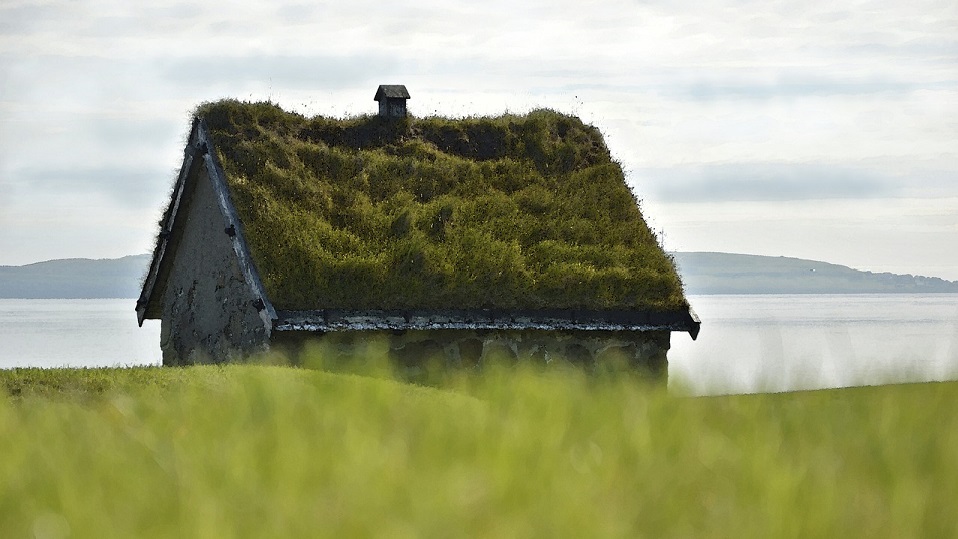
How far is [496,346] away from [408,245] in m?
1.97

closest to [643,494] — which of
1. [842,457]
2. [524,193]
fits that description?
[842,457]

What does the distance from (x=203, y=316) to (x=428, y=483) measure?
11704 mm

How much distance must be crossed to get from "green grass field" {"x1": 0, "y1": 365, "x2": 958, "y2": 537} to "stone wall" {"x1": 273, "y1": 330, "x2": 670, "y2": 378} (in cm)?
639

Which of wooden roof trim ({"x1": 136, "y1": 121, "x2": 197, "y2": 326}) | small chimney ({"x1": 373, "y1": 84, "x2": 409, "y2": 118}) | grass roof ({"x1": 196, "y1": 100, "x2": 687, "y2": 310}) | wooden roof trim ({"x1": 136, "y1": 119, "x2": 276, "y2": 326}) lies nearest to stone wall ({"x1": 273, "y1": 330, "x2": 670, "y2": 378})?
Answer: grass roof ({"x1": 196, "y1": 100, "x2": 687, "y2": 310})

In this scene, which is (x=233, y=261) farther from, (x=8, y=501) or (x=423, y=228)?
(x=8, y=501)

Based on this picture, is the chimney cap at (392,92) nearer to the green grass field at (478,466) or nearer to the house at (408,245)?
the house at (408,245)

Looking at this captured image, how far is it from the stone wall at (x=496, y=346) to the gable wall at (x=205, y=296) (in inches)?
39.4

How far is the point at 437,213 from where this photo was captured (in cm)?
1574

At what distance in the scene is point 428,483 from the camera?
470 centimetres

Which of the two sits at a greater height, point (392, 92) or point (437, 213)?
point (392, 92)

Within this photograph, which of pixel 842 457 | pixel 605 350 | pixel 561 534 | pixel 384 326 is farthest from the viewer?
pixel 605 350

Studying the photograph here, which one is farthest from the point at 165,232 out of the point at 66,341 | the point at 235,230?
the point at 66,341

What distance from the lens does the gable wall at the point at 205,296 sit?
14594mm

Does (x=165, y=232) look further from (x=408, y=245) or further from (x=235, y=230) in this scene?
(x=408, y=245)
